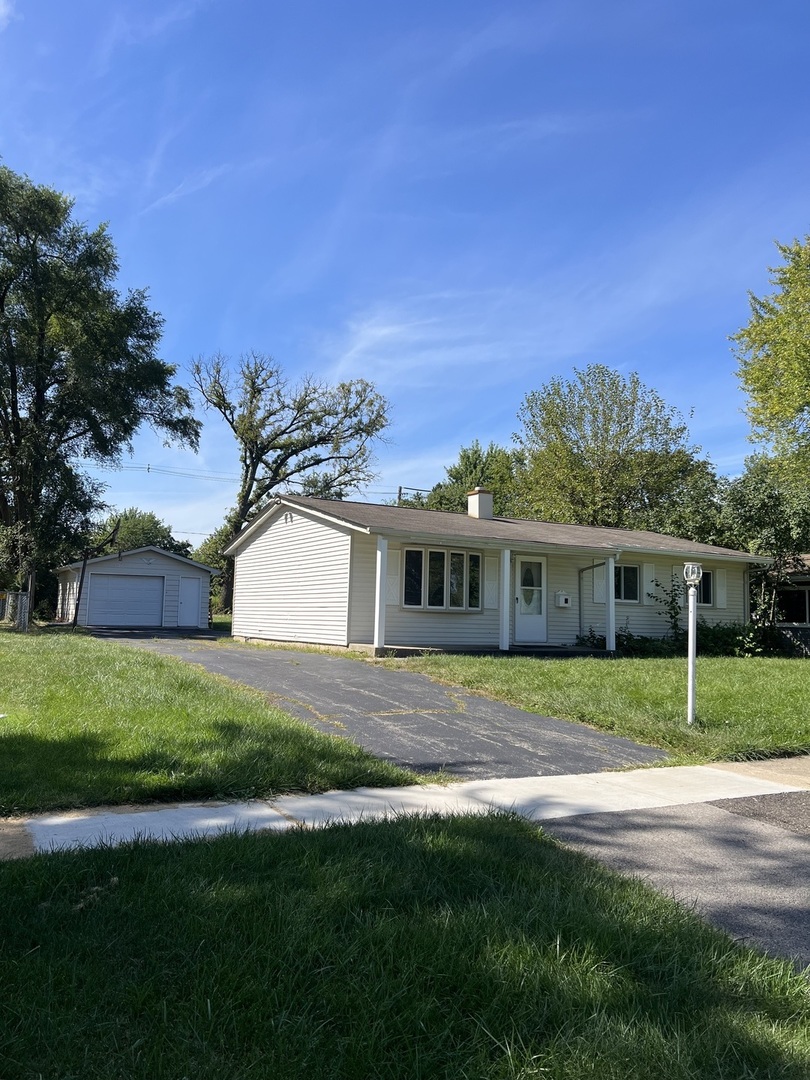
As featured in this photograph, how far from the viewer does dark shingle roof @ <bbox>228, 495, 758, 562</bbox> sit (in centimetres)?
1691

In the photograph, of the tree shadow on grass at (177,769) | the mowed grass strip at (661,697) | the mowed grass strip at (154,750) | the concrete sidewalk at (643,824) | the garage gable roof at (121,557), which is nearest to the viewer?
the concrete sidewalk at (643,824)

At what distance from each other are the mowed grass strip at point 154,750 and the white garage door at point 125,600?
2491 cm

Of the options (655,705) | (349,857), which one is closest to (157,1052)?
(349,857)

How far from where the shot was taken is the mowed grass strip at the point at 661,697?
790 centimetres

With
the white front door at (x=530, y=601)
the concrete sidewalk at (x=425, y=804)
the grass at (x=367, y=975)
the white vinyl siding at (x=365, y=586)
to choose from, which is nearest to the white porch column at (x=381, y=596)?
the white vinyl siding at (x=365, y=586)

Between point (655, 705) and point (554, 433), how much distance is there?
31.6 meters

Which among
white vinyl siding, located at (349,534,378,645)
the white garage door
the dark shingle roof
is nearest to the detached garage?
the white garage door

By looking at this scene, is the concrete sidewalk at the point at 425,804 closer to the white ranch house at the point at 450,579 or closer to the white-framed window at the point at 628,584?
the white ranch house at the point at 450,579

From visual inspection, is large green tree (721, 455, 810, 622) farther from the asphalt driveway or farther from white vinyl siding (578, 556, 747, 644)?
the asphalt driveway

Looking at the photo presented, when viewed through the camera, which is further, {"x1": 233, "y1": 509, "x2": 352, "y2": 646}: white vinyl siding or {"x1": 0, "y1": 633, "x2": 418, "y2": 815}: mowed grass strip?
{"x1": 233, "y1": 509, "x2": 352, "y2": 646}: white vinyl siding

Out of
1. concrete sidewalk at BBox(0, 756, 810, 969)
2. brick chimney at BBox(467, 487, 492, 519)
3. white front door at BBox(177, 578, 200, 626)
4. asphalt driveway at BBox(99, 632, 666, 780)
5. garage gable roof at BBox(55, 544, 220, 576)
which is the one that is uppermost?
brick chimney at BBox(467, 487, 492, 519)

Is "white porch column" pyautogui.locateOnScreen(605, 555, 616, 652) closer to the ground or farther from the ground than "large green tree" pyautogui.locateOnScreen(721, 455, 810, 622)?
closer to the ground

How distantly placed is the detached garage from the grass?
101 ft

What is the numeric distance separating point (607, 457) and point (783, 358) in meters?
12.5
